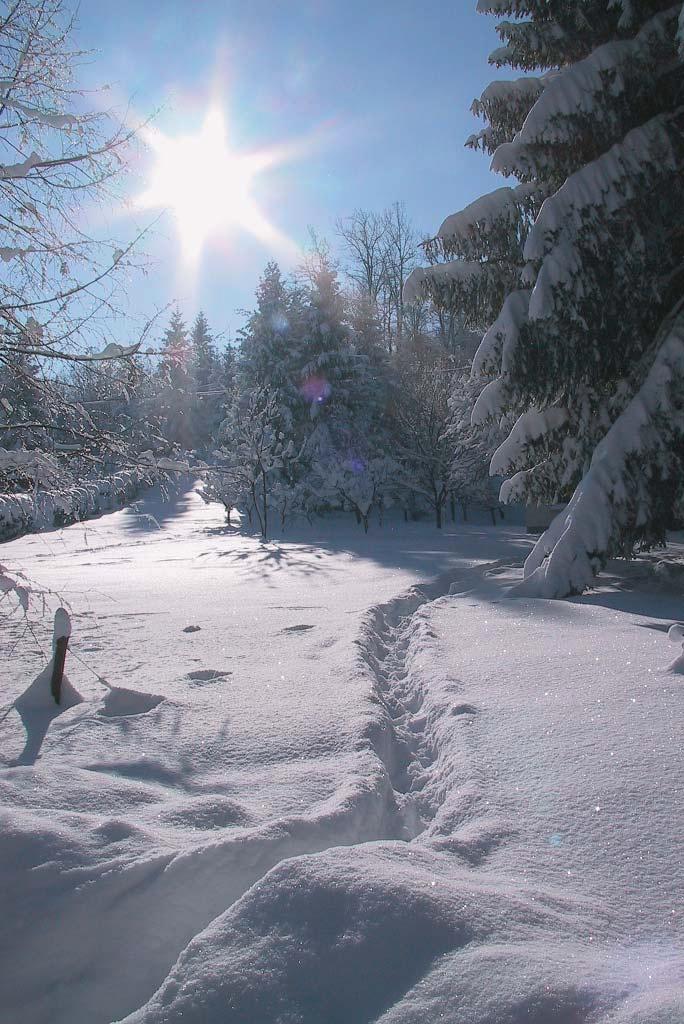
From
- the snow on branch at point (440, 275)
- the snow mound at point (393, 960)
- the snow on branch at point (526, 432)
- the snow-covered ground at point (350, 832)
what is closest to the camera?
the snow mound at point (393, 960)

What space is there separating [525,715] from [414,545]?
51.1ft

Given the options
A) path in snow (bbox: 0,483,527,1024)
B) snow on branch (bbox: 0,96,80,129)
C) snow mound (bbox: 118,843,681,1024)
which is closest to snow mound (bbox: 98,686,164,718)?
path in snow (bbox: 0,483,527,1024)

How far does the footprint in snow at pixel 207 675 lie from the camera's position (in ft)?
15.9

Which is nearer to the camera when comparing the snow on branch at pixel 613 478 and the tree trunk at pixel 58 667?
the tree trunk at pixel 58 667

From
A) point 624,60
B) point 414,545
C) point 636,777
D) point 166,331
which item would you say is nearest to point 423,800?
point 636,777

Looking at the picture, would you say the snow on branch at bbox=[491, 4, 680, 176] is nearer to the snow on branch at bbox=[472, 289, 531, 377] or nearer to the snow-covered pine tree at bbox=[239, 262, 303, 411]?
the snow on branch at bbox=[472, 289, 531, 377]

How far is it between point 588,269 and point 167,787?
7.53 m

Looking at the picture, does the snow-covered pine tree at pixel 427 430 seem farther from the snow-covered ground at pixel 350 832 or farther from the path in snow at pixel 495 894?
the path in snow at pixel 495 894

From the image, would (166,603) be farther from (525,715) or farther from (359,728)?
(525,715)

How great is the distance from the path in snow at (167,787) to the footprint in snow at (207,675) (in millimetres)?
17

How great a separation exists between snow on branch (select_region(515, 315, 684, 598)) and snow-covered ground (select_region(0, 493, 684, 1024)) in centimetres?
159

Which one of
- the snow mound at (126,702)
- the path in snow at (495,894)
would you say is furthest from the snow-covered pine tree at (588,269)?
the snow mound at (126,702)

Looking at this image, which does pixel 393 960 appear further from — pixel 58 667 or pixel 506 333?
pixel 506 333

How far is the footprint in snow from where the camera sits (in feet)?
15.9
